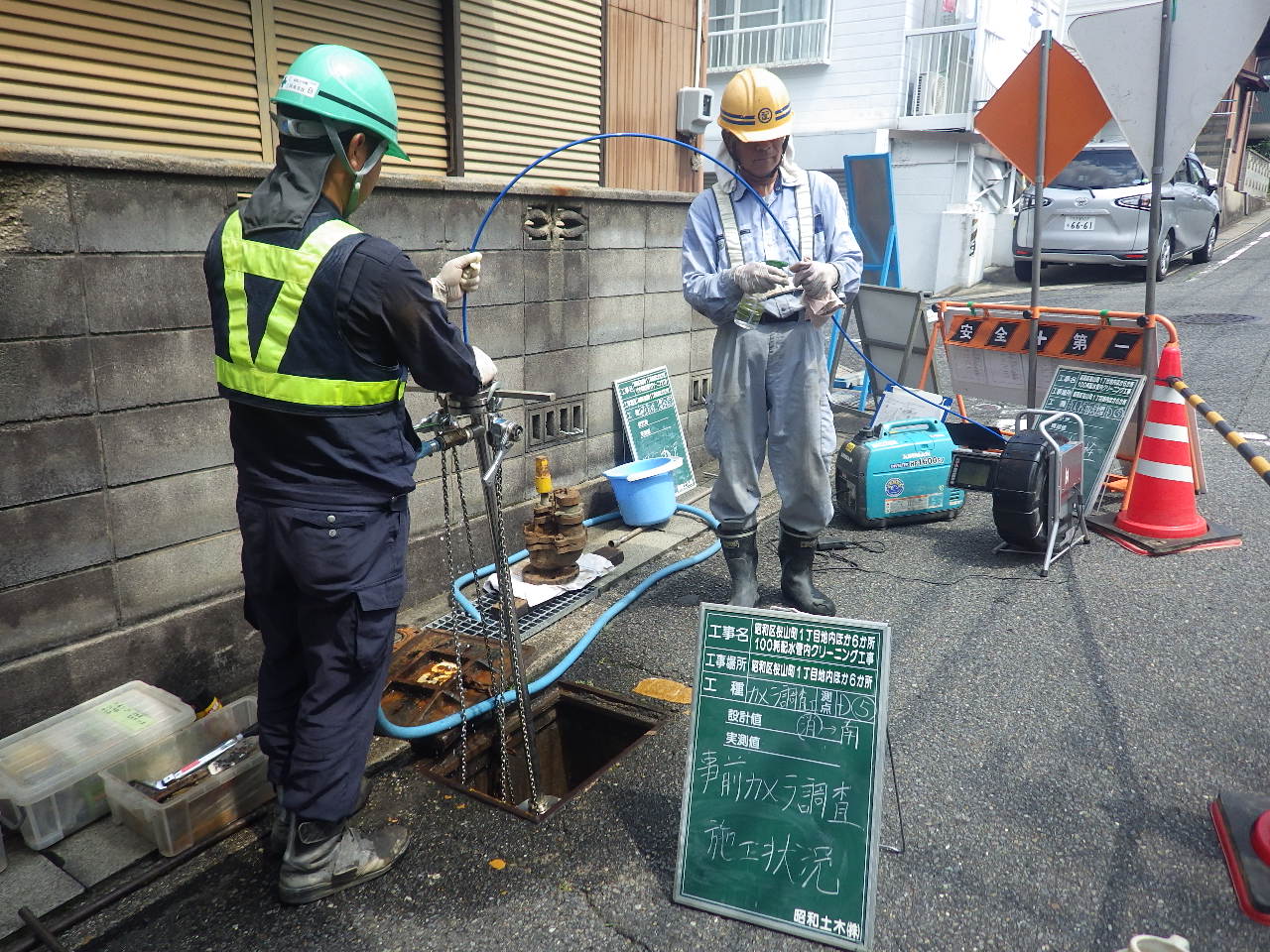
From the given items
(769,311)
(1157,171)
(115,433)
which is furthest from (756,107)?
(1157,171)

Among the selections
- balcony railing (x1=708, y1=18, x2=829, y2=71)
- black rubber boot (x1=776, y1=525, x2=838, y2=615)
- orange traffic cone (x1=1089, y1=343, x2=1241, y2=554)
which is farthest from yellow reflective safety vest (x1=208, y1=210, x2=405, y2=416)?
balcony railing (x1=708, y1=18, x2=829, y2=71)

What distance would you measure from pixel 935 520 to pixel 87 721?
478 cm

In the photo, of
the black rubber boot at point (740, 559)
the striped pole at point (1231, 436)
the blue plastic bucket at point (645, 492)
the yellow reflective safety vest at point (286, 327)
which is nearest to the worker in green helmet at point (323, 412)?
the yellow reflective safety vest at point (286, 327)

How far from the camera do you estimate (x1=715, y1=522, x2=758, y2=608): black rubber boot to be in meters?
4.50

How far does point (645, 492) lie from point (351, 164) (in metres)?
3.44

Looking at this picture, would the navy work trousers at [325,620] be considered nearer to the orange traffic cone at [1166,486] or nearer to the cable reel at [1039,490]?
the cable reel at [1039,490]

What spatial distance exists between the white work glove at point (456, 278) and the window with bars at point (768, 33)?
1659 centimetres

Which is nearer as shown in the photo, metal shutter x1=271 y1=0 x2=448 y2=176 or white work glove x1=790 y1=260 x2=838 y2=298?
white work glove x1=790 y1=260 x2=838 y2=298

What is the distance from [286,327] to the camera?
239cm

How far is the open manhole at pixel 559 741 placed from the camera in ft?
11.8

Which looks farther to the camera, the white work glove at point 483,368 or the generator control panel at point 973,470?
the generator control panel at point 973,470

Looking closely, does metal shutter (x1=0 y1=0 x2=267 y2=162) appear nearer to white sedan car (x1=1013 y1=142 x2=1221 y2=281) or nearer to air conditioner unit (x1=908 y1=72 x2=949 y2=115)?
white sedan car (x1=1013 y1=142 x2=1221 y2=281)

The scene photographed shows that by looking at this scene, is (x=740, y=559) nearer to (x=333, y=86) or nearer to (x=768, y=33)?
(x=333, y=86)

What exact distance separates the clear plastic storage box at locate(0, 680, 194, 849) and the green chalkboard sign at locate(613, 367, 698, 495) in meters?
3.44
